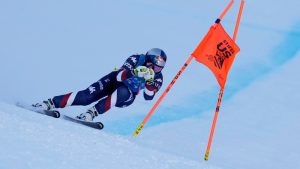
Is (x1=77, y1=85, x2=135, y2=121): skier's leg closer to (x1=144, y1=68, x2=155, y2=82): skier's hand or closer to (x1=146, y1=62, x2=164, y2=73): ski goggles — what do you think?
(x1=144, y1=68, x2=155, y2=82): skier's hand

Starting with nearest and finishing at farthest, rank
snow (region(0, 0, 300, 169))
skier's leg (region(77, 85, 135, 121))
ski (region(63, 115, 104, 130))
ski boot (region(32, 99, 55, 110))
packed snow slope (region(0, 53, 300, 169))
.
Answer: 1. packed snow slope (region(0, 53, 300, 169))
2. ski (region(63, 115, 104, 130))
3. ski boot (region(32, 99, 55, 110))
4. skier's leg (region(77, 85, 135, 121))
5. snow (region(0, 0, 300, 169))

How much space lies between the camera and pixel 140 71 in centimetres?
705

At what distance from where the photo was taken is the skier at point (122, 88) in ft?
22.9

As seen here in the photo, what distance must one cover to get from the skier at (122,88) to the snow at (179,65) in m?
0.35

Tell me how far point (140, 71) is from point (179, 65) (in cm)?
400

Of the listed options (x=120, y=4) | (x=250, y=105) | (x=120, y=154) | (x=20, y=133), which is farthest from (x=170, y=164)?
(x=120, y=4)

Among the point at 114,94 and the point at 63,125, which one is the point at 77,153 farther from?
the point at 114,94

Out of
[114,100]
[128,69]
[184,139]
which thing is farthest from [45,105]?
[184,139]

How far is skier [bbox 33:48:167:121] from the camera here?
6.97m

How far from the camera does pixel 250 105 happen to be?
1043cm

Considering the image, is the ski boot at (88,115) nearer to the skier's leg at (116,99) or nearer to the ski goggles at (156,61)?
the skier's leg at (116,99)

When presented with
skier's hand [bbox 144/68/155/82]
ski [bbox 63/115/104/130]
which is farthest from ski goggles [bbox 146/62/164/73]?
ski [bbox 63/115/104/130]

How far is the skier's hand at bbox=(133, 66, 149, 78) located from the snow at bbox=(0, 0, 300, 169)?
0.62 m

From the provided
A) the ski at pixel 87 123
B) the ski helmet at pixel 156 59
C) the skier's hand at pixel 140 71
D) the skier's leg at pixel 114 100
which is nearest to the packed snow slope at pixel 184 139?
the ski at pixel 87 123
